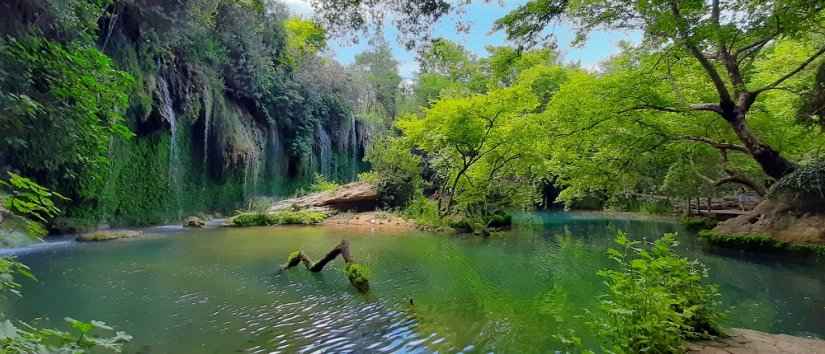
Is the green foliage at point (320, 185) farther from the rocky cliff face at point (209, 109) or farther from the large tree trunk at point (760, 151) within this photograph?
the large tree trunk at point (760, 151)

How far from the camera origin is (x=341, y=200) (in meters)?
18.5

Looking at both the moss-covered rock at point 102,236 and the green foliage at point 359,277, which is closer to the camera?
the green foliage at point 359,277

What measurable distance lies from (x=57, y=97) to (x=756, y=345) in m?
7.16

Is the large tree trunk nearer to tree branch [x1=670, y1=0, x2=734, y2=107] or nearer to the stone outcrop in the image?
tree branch [x1=670, y1=0, x2=734, y2=107]

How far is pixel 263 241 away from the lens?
37.6 ft

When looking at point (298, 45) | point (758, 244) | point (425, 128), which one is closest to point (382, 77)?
point (298, 45)

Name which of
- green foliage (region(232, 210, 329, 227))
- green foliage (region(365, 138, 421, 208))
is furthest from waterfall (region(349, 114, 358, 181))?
green foliage (region(232, 210, 329, 227))

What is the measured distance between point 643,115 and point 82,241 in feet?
49.4

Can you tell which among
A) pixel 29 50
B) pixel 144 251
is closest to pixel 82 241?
pixel 144 251

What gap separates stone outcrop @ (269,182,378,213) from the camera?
59.8 feet

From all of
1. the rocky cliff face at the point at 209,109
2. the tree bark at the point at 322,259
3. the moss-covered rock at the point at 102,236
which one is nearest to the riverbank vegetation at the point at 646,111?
the tree bark at the point at 322,259

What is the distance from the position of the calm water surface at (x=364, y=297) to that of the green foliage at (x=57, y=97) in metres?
1.99

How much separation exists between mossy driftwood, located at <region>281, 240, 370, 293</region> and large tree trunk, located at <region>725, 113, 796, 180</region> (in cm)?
812

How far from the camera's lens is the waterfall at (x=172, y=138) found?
1508cm
